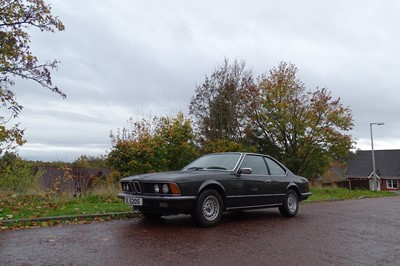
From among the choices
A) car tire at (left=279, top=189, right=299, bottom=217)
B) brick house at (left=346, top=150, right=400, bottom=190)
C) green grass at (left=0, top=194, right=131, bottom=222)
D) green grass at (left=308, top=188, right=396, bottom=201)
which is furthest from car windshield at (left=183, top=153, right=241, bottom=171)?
brick house at (left=346, top=150, right=400, bottom=190)

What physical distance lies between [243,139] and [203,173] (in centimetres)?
1935

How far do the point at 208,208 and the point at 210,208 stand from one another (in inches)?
2.1

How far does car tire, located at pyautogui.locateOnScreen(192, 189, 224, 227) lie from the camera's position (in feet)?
22.7

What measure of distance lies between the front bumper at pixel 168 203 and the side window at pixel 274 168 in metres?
2.91

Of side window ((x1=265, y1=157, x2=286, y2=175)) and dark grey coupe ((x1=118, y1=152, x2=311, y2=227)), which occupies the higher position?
side window ((x1=265, y1=157, x2=286, y2=175))

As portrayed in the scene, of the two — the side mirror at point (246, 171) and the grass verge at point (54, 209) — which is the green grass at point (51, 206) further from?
the side mirror at point (246, 171)

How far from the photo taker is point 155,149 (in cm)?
1330

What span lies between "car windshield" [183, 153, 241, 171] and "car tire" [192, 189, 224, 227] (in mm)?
875

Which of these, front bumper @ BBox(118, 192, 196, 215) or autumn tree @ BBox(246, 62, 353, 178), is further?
autumn tree @ BBox(246, 62, 353, 178)

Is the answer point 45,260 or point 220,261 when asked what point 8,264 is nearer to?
point 45,260

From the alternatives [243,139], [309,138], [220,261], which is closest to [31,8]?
[220,261]

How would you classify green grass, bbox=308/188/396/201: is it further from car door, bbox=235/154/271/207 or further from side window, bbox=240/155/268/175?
car door, bbox=235/154/271/207

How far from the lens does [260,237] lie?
21.1 ft

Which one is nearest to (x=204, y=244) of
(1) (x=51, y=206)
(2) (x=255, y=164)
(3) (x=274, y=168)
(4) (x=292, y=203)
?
(2) (x=255, y=164)
